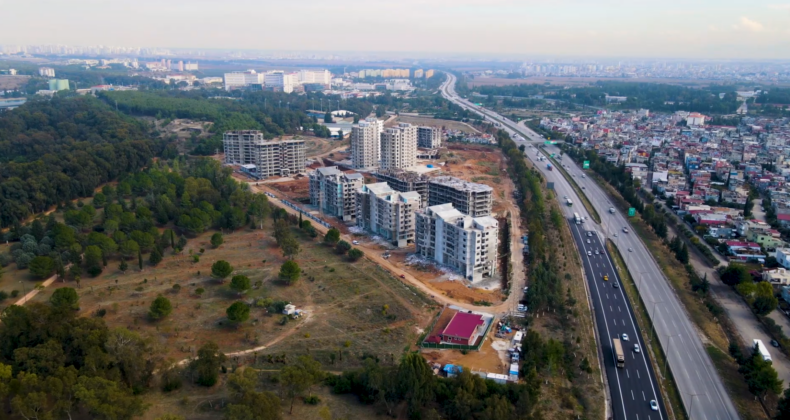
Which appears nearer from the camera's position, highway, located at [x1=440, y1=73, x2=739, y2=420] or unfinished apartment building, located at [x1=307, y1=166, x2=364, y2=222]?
highway, located at [x1=440, y1=73, x2=739, y2=420]

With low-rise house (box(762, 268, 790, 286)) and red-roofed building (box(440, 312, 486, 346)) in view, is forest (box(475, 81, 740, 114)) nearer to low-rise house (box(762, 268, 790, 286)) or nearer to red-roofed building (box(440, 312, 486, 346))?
low-rise house (box(762, 268, 790, 286))

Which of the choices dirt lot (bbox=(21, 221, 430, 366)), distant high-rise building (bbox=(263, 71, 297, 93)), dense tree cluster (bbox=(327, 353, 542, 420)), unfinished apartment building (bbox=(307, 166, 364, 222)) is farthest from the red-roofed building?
distant high-rise building (bbox=(263, 71, 297, 93))

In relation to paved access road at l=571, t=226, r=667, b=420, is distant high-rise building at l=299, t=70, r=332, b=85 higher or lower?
higher

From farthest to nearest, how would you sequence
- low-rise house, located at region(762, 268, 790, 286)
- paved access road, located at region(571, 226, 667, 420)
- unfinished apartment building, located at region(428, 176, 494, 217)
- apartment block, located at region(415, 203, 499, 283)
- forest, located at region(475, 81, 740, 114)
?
forest, located at region(475, 81, 740, 114)
unfinished apartment building, located at region(428, 176, 494, 217)
low-rise house, located at region(762, 268, 790, 286)
apartment block, located at region(415, 203, 499, 283)
paved access road, located at region(571, 226, 667, 420)

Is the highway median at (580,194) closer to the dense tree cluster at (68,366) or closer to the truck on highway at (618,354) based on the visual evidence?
the truck on highway at (618,354)

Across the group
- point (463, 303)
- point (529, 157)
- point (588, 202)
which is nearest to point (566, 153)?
point (529, 157)

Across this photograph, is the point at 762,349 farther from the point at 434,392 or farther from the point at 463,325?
the point at 434,392

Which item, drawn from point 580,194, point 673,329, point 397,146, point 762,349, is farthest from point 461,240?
point 397,146
